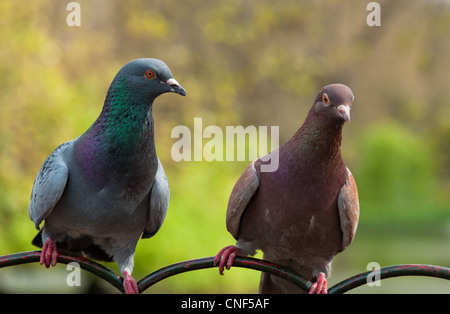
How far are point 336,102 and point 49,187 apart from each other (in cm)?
119

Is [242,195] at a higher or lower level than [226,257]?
higher

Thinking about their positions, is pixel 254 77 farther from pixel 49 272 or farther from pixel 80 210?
pixel 80 210

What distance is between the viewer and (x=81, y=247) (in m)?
2.69

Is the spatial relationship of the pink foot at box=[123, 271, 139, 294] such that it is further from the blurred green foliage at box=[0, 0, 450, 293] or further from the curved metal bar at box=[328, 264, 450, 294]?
the blurred green foliage at box=[0, 0, 450, 293]

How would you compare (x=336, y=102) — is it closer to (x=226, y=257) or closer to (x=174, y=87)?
(x=174, y=87)

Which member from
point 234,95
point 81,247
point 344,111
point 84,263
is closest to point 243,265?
point 84,263

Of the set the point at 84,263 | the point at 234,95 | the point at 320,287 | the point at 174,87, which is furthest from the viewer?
the point at 234,95

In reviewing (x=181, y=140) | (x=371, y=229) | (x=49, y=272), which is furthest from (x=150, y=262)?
(x=371, y=229)

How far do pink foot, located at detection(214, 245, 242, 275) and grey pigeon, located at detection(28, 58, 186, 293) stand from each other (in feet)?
1.13

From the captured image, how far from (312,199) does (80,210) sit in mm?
954

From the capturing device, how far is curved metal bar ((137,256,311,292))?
6.29ft

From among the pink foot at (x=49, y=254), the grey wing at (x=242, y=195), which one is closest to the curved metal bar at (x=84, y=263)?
the pink foot at (x=49, y=254)

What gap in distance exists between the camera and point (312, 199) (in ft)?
7.78

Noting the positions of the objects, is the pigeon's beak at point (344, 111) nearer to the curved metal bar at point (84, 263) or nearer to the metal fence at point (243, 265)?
the metal fence at point (243, 265)
